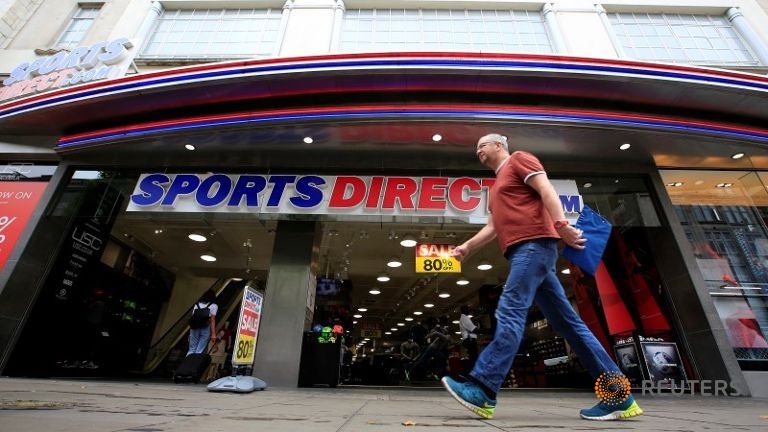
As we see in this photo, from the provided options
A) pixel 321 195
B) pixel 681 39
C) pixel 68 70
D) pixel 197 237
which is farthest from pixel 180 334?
pixel 681 39

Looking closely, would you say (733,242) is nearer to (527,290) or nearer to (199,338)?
(527,290)

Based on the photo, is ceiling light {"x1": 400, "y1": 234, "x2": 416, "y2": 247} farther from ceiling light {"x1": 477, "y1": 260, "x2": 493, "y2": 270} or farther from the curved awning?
ceiling light {"x1": 477, "y1": 260, "x2": 493, "y2": 270}

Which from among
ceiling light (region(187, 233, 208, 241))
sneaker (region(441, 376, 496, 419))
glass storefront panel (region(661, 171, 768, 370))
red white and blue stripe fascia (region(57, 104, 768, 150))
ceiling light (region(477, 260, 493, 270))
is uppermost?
red white and blue stripe fascia (region(57, 104, 768, 150))

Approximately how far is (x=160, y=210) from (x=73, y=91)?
2.64m

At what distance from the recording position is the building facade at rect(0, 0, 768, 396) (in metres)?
6.23

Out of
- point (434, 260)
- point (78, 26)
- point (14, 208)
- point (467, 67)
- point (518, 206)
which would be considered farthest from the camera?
point (78, 26)

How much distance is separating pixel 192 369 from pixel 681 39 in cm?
1298

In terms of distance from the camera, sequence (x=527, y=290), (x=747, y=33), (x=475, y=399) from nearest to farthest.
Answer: (x=475, y=399), (x=527, y=290), (x=747, y=33)

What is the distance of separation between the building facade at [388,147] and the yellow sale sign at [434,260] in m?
0.30

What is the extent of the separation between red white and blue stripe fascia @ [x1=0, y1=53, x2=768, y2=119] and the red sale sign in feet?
12.7

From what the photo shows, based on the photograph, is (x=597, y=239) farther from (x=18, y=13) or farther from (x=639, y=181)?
(x=18, y=13)

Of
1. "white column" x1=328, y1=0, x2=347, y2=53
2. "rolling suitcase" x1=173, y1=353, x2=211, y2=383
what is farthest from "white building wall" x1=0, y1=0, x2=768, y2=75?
"rolling suitcase" x1=173, y1=353, x2=211, y2=383

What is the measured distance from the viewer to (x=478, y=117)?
20.2ft

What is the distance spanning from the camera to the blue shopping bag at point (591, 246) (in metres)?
2.42
